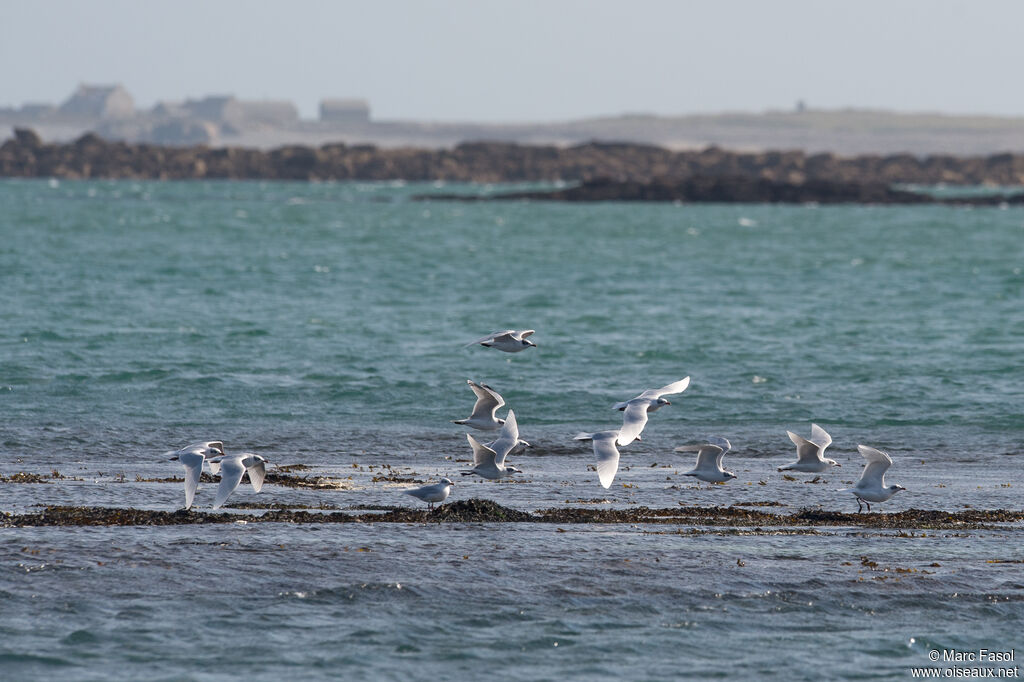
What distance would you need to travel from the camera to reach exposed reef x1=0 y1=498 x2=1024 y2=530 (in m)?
14.7

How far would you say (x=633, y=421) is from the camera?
56.3ft

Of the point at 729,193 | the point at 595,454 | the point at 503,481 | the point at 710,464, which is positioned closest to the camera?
the point at 595,454

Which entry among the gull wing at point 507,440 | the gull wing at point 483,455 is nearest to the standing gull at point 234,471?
the gull wing at point 483,455

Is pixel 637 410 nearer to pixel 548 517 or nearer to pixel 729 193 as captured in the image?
pixel 548 517

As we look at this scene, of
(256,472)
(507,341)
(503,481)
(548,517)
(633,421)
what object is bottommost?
(503,481)

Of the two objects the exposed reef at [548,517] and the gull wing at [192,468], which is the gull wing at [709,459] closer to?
the exposed reef at [548,517]

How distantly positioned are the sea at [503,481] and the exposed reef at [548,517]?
12.3 inches

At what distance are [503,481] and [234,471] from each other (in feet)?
14.2

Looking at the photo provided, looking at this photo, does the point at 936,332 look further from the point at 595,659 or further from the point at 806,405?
the point at 595,659

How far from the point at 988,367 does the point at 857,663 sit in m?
23.0

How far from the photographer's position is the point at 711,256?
3088 inches

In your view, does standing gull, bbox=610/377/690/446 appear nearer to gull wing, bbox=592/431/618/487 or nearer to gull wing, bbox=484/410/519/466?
gull wing, bbox=592/431/618/487

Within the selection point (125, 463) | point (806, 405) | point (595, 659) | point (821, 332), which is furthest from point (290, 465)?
point (821, 332)

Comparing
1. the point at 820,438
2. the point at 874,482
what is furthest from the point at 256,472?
the point at 874,482
